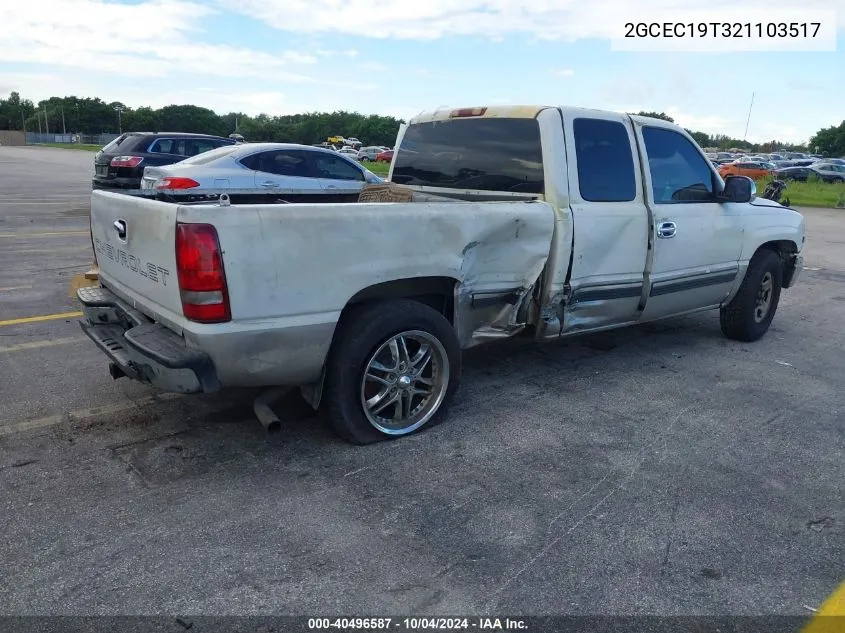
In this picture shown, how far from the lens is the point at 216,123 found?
9712 centimetres

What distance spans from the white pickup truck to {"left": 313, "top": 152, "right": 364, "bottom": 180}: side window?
571cm

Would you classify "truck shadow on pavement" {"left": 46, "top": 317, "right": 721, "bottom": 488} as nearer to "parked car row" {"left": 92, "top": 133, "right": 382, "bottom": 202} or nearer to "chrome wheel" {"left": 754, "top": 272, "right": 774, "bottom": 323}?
"chrome wheel" {"left": 754, "top": 272, "right": 774, "bottom": 323}

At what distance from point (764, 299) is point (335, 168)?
23.2 feet

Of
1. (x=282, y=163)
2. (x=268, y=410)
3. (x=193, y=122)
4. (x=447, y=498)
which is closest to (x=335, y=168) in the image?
(x=282, y=163)

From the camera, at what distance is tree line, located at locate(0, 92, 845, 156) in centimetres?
9231

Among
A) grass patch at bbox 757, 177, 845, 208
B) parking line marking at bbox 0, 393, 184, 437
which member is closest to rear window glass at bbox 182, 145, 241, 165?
parking line marking at bbox 0, 393, 184, 437

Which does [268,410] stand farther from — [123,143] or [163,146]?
[123,143]

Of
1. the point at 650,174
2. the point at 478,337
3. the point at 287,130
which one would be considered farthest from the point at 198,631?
the point at 287,130

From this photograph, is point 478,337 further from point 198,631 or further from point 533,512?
point 198,631

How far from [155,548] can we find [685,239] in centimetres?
421

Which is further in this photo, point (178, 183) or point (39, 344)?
point (178, 183)

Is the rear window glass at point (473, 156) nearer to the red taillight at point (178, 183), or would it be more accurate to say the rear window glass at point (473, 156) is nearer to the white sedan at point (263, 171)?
the white sedan at point (263, 171)

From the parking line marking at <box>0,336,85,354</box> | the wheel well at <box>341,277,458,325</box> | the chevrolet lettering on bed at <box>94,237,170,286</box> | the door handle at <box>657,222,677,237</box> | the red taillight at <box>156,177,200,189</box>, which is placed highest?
the red taillight at <box>156,177,200,189</box>

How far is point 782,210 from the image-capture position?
20.5 feet
